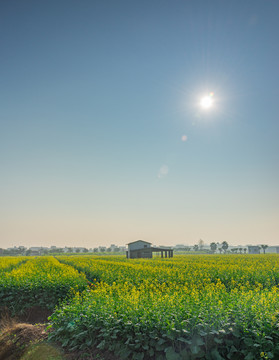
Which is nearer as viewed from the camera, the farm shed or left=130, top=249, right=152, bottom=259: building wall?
the farm shed

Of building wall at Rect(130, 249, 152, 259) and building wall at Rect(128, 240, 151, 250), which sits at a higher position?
building wall at Rect(128, 240, 151, 250)

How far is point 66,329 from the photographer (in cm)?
741

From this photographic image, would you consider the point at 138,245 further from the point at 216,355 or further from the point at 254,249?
the point at 254,249

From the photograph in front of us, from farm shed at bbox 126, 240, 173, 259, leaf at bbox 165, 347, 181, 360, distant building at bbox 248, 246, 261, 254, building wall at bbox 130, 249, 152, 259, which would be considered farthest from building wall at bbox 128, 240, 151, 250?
distant building at bbox 248, 246, 261, 254

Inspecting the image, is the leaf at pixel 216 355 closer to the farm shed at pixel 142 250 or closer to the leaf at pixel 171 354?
the leaf at pixel 171 354

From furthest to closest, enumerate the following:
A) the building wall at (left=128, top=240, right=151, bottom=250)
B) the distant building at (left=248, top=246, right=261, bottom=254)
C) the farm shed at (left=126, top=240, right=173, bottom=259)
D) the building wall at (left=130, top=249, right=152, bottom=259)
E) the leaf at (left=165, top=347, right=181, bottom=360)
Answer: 1. the distant building at (left=248, top=246, right=261, bottom=254)
2. the building wall at (left=128, top=240, right=151, bottom=250)
3. the building wall at (left=130, top=249, right=152, bottom=259)
4. the farm shed at (left=126, top=240, right=173, bottom=259)
5. the leaf at (left=165, top=347, right=181, bottom=360)

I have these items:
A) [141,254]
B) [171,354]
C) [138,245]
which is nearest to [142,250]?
[141,254]

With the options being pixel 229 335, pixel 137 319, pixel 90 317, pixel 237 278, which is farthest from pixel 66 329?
pixel 237 278

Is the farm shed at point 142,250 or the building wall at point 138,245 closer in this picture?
the farm shed at point 142,250

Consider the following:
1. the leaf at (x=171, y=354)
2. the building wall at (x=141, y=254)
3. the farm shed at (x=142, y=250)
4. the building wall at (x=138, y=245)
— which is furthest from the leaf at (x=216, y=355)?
the building wall at (x=138, y=245)

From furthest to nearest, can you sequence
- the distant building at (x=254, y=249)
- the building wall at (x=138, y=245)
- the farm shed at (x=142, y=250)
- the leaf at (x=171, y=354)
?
1. the distant building at (x=254, y=249)
2. the building wall at (x=138, y=245)
3. the farm shed at (x=142, y=250)
4. the leaf at (x=171, y=354)

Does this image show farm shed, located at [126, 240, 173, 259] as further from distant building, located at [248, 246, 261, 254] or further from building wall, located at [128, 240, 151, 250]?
distant building, located at [248, 246, 261, 254]

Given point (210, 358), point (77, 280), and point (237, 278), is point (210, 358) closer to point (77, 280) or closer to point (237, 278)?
point (77, 280)

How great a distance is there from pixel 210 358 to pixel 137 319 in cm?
193
